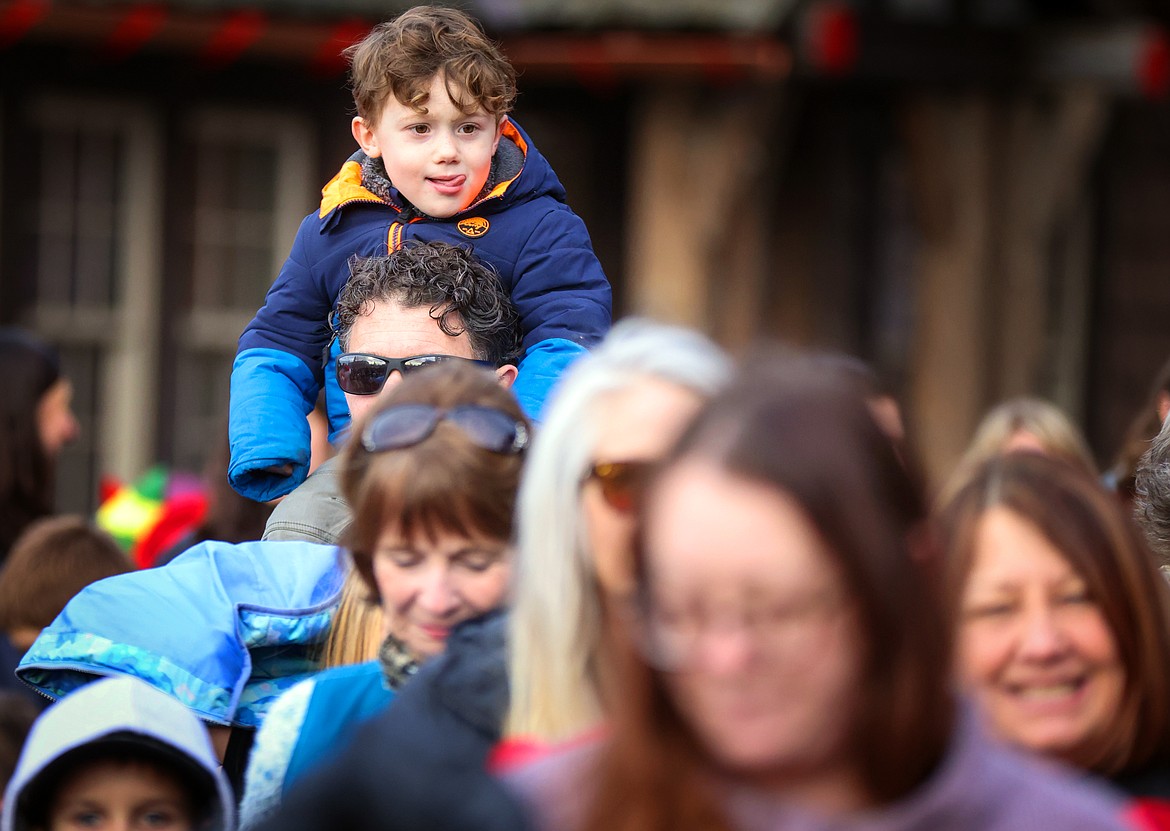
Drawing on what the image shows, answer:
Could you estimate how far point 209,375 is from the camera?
980 centimetres

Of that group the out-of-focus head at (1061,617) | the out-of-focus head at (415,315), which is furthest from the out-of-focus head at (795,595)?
the out-of-focus head at (415,315)

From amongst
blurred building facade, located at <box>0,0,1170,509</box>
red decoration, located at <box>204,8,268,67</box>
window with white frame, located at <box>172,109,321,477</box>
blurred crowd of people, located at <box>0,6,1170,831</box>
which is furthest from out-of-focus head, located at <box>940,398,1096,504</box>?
window with white frame, located at <box>172,109,321,477</box>

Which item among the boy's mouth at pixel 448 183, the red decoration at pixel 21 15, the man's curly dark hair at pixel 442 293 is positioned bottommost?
the man's curly dark hair at pixel 442 293

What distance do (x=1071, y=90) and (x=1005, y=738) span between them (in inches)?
331

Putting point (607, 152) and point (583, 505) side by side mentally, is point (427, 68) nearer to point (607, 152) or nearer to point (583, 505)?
point (583, 505)

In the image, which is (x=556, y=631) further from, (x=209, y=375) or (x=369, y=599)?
(x=209, y=375)

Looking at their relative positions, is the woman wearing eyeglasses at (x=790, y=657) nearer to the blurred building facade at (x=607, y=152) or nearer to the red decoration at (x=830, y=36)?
the blurred building facade at (x=607, y=152)

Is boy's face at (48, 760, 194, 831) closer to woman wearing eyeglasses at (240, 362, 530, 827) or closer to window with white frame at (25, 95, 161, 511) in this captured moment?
woman wearing eyeglasses at (240, 362, 530, 827)

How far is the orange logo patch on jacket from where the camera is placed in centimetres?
301

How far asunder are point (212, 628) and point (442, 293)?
65cm

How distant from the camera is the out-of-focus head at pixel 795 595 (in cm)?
149

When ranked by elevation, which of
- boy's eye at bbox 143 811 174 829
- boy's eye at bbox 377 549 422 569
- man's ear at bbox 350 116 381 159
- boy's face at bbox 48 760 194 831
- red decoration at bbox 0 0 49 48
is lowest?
boy's eye at bbox 143 811 174 829

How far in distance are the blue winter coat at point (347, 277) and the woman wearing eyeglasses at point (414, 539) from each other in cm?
52

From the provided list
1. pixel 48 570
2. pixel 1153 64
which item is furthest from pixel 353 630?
pixel 1153 64
